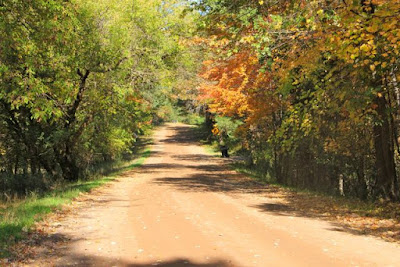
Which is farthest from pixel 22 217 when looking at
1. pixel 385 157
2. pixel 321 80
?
pixel 385 157

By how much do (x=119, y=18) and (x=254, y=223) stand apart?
11608mm

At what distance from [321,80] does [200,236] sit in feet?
18.3

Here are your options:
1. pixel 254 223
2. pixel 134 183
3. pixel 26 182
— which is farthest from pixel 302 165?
pixel 26 182

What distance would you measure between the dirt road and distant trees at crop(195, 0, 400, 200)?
289 cm

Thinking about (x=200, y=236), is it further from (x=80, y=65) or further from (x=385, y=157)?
(x=80, y=65)

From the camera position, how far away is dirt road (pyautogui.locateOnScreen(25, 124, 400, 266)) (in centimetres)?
659

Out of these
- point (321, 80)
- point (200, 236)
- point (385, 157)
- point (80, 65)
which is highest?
point (80, 65)

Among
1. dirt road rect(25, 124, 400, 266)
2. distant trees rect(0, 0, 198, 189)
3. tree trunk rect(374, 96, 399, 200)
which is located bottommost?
dirt road rect(25, 124, 400, 266)

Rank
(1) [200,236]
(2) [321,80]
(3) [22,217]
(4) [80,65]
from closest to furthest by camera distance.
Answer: (1) [200,236] < (3) [22,217] < (2) [321,80] < (4) [80,65]

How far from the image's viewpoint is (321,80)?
36.8ft

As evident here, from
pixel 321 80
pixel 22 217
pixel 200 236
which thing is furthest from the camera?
pixel 321 80

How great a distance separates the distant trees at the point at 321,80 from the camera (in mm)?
8969

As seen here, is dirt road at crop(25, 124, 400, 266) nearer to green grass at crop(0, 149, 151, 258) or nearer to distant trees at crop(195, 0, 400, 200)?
green grass at crop(0, 149, 151, 258)

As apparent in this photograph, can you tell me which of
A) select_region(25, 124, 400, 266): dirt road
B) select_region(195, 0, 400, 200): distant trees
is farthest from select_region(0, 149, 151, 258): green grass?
select_region(195, 0, 400, 200): distant trees
